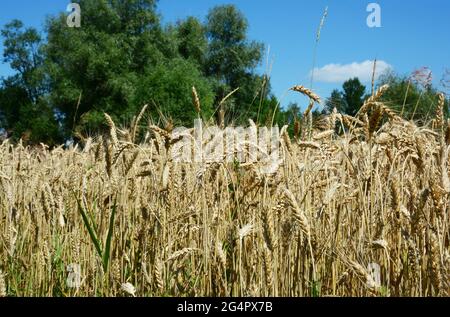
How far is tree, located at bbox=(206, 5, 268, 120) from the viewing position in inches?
2354

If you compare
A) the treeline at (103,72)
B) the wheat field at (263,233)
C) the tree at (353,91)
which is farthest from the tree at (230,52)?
the wheat field at (263,233)

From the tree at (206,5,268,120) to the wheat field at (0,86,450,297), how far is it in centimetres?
5572

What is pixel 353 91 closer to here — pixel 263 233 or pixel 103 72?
pixel 103 72

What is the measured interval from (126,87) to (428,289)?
127 ft

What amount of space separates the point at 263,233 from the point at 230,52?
190 feet

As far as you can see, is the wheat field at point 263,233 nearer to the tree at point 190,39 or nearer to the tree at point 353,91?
the tree at point 190,39

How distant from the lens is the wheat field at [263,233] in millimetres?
2238

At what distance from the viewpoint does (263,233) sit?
78.6 inches

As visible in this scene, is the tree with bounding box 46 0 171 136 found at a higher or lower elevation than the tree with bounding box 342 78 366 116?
lower

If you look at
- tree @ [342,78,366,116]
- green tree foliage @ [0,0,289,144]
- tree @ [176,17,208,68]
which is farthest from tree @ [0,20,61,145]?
tree @ [342,78,366,116]

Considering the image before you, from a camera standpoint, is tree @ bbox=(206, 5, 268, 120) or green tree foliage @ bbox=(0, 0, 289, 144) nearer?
green tree foliage @ bbox=(0, 0, 289, 144)

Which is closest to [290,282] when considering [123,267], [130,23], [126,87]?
[123,267]

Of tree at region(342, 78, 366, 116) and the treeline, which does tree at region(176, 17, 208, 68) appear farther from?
tree at region(342, 78, 366, 116)
